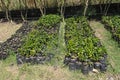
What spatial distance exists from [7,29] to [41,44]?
3.63 m

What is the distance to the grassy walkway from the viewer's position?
26.7ft

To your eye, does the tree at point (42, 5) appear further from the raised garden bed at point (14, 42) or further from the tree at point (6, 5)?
the tree at point (6, 5)

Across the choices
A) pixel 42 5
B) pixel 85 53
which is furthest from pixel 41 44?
pixel 42 5

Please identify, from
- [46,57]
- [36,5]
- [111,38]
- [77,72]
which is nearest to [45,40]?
[46,57]

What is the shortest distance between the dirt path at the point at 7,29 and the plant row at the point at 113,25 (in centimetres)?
435

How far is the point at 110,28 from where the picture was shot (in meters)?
10.8

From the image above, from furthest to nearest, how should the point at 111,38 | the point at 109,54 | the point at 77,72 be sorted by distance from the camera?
the point at 111,38, the point at 109,54, the point at 77,72

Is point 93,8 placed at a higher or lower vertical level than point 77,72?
Answer: higher

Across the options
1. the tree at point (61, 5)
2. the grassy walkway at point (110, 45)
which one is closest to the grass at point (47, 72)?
the grassy walkway at point (110, 45)

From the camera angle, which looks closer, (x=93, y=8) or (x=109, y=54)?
(x=109, y=54)

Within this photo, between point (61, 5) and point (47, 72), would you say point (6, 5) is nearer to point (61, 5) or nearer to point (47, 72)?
point (61, 5)

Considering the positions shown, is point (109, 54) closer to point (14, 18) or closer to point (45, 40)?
point (45, 40)

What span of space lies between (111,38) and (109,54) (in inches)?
56.8

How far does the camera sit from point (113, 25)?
1064cm
